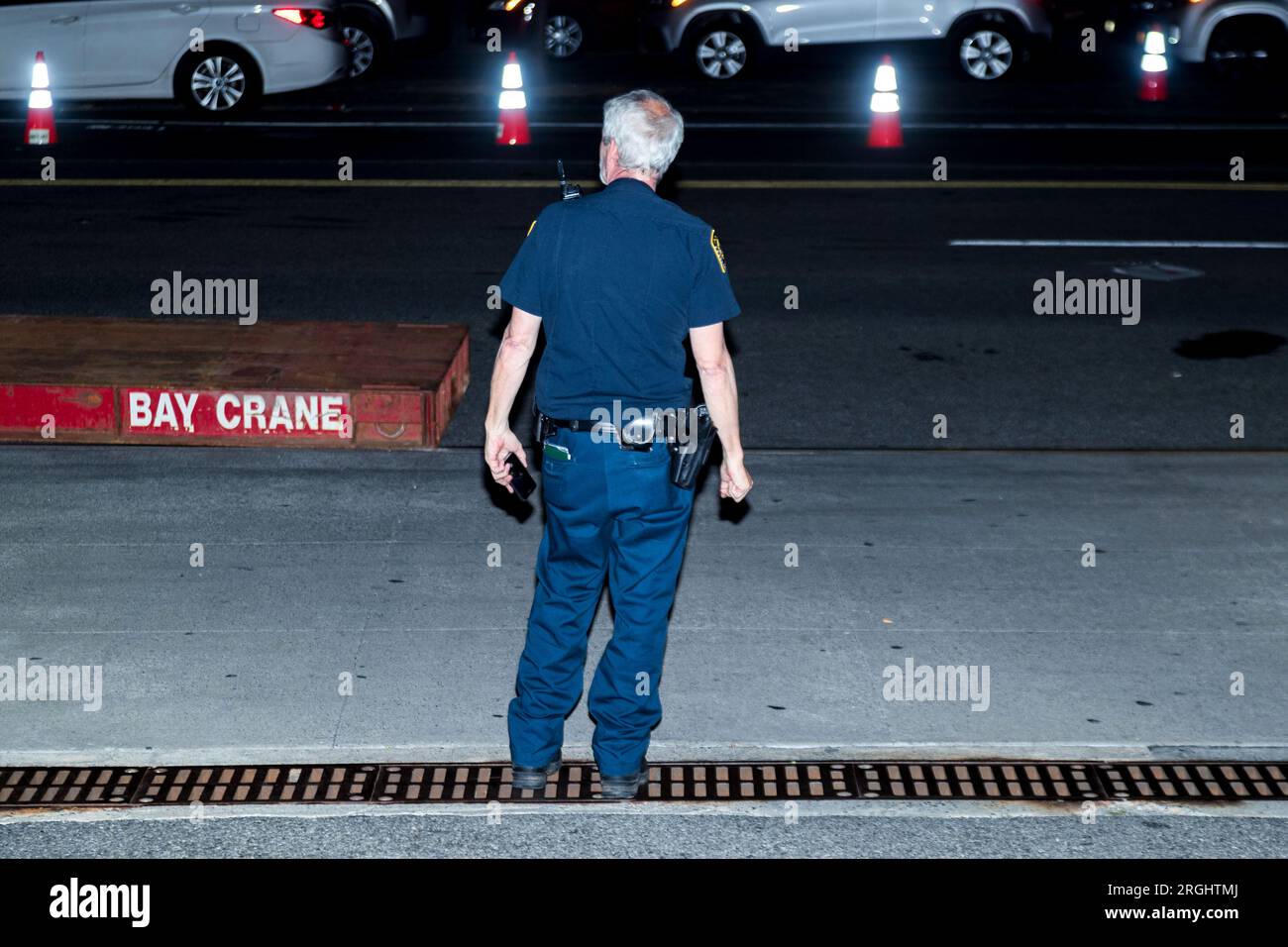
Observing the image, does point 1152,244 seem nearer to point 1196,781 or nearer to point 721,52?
point 1196,781

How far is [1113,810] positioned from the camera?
463cm

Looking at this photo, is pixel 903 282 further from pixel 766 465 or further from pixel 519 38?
pixel 519 38

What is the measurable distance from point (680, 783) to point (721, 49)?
16419 millimetres

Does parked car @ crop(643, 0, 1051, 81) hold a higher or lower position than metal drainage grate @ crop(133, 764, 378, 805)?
higher

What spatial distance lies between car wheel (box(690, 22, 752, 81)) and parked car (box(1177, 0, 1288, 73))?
5.01 m

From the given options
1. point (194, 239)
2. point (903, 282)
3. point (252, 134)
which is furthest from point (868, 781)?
point (252, 134)

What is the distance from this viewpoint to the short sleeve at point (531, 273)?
4.45 m

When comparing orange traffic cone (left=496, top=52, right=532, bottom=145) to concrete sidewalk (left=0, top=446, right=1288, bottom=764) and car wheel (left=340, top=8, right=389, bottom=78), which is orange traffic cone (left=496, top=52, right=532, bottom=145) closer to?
car wheel (left=340, top=8, right=389, bottom=78)

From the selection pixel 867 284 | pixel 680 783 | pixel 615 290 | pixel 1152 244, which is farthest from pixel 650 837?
pixel 1152 244

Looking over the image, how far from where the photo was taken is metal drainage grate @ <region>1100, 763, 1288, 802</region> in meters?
4.72

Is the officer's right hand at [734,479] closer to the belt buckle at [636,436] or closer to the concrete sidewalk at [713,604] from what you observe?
the belt buckle at [636,436]

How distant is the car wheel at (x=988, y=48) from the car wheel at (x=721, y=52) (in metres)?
2.36

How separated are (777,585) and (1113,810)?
185cm

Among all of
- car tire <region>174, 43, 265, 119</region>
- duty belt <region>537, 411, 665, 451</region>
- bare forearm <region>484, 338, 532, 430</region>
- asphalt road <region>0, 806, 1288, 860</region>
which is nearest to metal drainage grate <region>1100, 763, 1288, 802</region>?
asphalt road <region>0, 806, 1288, 860</region>
